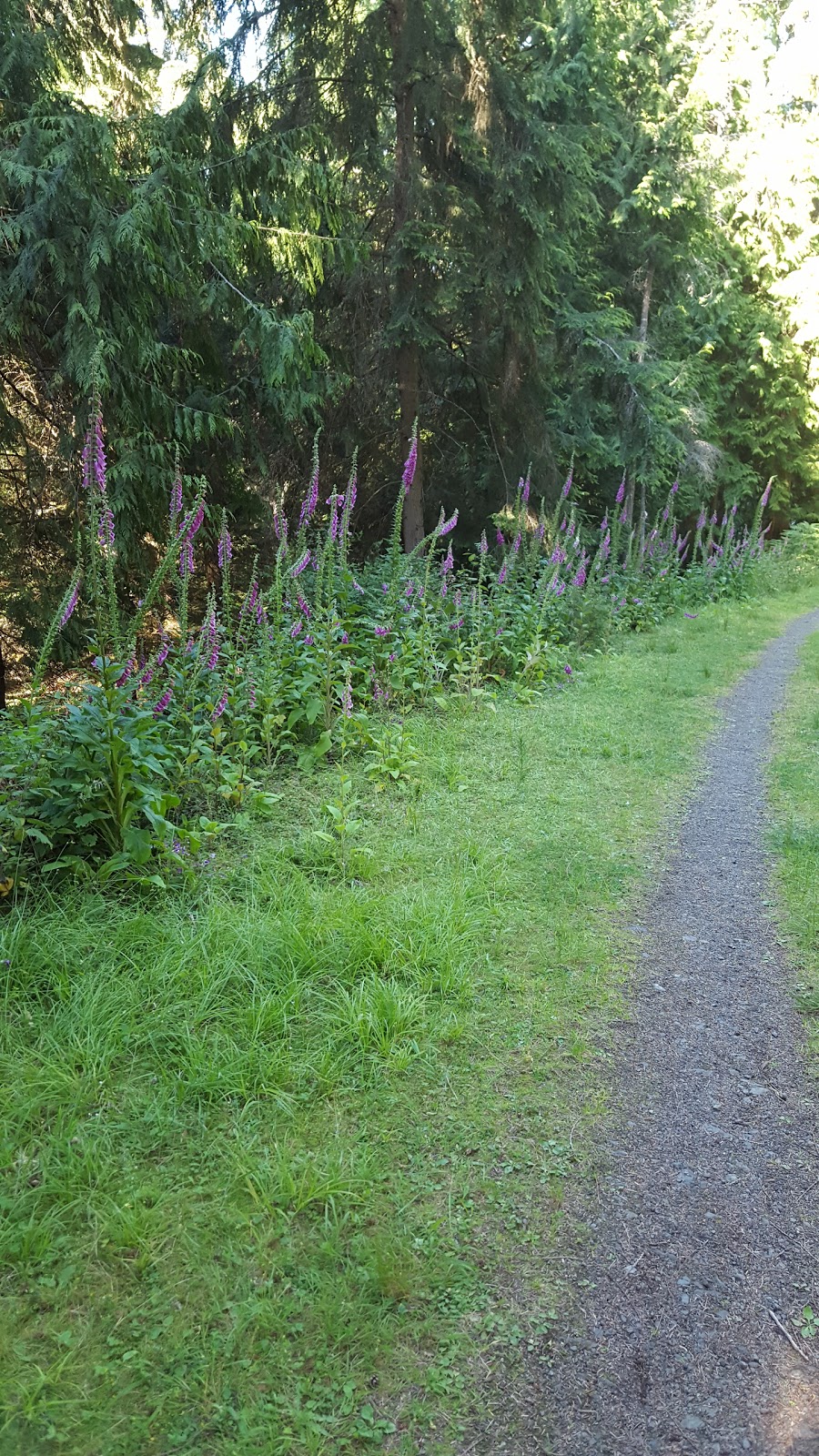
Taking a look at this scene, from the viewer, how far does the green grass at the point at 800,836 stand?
11.8 feet

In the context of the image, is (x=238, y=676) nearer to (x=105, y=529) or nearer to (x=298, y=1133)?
(x=105, y=529)

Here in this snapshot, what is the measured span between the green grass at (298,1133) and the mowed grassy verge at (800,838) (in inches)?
26.8

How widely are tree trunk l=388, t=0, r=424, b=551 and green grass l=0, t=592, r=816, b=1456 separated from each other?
666cm

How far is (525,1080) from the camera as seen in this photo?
2900 millimetres

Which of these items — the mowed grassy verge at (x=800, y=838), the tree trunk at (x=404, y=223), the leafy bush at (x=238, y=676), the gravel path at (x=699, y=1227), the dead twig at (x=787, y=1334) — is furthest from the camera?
the tree trunk at (x=404, y=223)

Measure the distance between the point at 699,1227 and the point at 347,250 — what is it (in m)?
7.61

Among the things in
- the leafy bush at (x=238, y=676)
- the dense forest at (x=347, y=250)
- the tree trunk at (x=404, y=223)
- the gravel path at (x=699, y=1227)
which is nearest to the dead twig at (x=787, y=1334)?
the gravel path at (x=699, y=1227)

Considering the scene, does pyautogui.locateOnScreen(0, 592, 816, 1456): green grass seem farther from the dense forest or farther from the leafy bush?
the dense forest

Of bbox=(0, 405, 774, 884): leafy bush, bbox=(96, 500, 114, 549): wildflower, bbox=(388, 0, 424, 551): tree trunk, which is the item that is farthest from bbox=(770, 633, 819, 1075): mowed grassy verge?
bbox=(388, 0, 424, 551): tree trunk

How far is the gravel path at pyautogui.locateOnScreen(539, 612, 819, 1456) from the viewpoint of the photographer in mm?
1895

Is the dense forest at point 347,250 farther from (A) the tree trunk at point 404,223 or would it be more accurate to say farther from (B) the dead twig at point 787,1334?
(B) the dead twig at point 787,1334

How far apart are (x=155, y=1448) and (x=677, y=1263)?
1242mm

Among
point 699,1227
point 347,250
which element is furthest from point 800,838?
point 347,250

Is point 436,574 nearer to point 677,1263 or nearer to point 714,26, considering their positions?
point 677,1263
